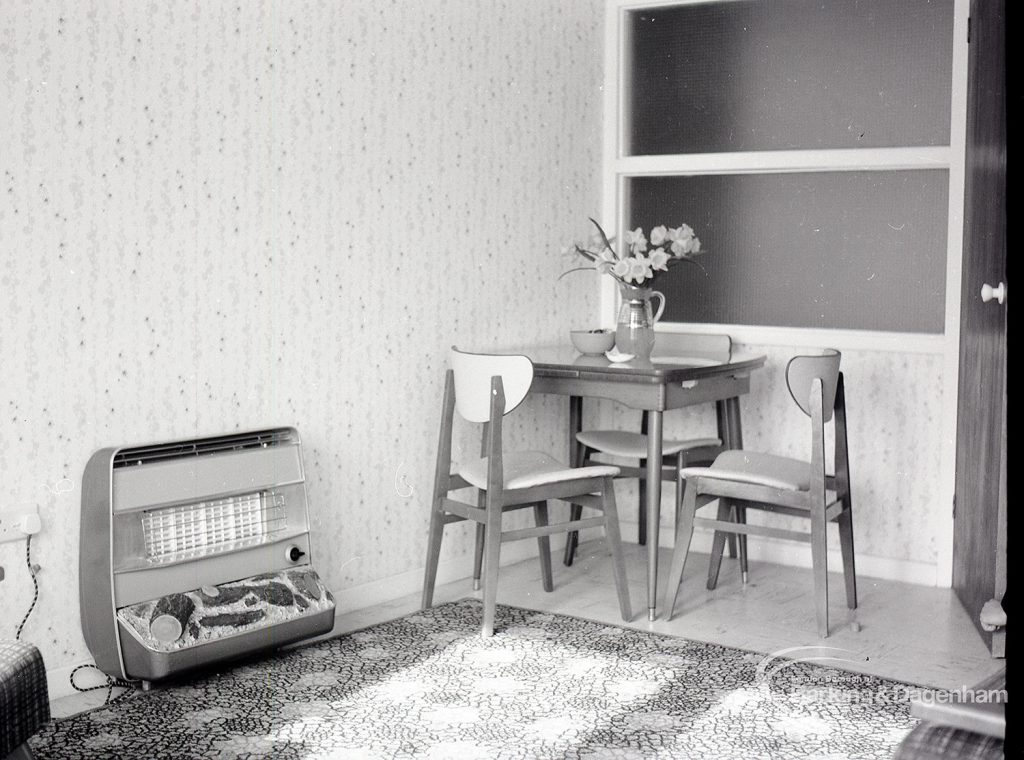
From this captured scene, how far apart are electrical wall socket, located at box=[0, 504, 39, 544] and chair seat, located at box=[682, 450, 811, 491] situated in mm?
1784

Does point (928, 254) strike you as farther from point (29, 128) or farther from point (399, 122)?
point (29, 128)

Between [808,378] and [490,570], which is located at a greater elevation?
[808,378]

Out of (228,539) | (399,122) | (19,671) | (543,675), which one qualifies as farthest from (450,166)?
(19,671)

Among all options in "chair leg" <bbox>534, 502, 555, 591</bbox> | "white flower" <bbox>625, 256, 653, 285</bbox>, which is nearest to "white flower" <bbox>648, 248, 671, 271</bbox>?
"white flower" <bbox>625, 256, 653, 285</bbox>

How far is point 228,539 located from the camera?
9.32ft

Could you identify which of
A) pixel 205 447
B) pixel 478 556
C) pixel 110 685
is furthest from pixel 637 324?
pixel 110 685

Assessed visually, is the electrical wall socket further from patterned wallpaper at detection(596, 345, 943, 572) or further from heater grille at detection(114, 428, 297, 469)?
patterned wallpaper at detection(596, 345, 943, 572)

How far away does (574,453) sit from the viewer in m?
3.99

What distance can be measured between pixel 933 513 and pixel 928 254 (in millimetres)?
886

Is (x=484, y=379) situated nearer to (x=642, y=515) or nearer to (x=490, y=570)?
(x=490, y=570)

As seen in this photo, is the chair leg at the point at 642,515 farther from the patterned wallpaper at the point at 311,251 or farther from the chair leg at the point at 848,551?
the chair leg at the point at 848,551

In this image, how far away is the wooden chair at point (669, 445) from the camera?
372 cm

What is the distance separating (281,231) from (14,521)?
3.50 ft

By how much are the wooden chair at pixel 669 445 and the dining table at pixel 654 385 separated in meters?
0.08
